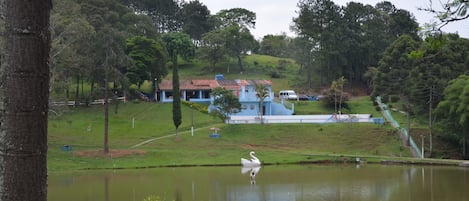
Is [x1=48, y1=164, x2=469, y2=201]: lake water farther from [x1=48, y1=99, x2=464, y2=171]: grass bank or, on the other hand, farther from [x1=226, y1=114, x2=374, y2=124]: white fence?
[x1=226, y1=114, x2=374, y2=124]: white fence

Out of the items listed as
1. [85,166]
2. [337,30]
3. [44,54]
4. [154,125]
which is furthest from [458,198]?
[337,30]

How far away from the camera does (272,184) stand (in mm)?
24531

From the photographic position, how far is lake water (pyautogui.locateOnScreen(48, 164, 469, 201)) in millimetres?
20641

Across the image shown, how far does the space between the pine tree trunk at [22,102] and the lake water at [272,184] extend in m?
15.8

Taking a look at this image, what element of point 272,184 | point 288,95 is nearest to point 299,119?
point 288,95

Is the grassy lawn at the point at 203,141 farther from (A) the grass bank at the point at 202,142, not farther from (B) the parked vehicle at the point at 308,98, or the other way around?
(B) the parked vehicle at the point at 308,98

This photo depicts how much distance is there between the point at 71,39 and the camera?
36.3 m

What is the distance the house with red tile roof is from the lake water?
77.0 feet

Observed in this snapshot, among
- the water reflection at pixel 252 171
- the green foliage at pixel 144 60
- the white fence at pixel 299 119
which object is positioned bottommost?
the water reflection at pixel 252 171

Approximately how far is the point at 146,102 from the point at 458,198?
135 feet

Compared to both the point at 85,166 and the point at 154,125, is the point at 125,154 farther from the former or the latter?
the point at 154,125

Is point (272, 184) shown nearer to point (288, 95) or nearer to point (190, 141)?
point (190, 141)

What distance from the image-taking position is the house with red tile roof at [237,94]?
2243 inches

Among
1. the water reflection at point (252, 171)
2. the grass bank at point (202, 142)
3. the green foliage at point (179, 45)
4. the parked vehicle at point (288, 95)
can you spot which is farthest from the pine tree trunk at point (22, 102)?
the green foliage at point (179, 45)
